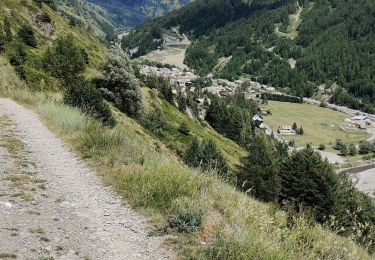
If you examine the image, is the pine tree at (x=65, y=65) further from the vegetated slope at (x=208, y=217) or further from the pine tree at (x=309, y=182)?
the vegetated slope at (x=208, y=217)

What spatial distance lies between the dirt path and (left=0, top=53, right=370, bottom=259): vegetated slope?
0.58 meters

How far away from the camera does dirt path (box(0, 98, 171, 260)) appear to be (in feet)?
27.7

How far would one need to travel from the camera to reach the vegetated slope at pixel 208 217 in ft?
28.3

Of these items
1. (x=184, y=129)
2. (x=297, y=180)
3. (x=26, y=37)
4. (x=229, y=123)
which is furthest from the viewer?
(x=229, y=123)

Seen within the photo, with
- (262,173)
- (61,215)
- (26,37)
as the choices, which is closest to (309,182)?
(262,173)

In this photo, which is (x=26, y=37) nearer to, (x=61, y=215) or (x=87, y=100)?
(x=87, y=100)

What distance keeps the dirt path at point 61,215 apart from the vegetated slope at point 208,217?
584 millimetres

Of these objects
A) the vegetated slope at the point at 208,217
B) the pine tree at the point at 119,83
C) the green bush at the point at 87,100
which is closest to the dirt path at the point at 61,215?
the vegetated slope at the point at 208,217

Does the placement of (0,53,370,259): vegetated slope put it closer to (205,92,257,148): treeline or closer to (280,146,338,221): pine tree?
(280,146,338,221): pine tree

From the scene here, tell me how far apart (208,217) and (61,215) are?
142 inches

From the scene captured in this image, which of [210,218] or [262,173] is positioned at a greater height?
[210,218]

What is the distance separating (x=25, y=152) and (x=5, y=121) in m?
6.56

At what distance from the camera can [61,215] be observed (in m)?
10.1

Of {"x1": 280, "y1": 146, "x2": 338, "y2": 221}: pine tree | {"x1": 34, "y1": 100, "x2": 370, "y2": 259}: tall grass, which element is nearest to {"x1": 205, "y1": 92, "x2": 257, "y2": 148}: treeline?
{"x1": 280, "y1": 146, "x2": 338, "y2": 221}: pine tree
